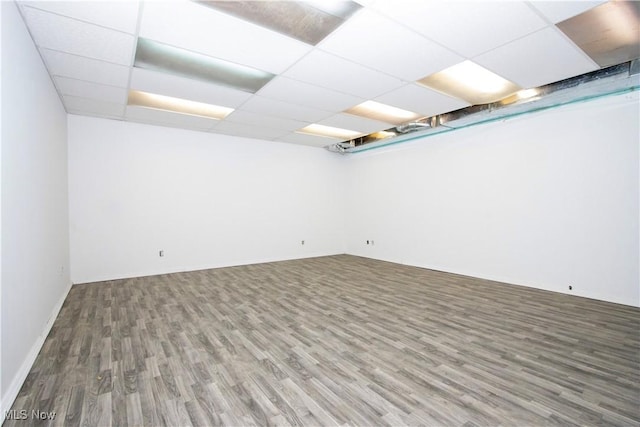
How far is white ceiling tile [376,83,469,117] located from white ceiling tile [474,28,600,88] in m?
0.78

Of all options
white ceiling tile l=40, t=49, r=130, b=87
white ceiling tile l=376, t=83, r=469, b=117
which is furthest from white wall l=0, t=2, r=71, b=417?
white ceiling tile l=376, t=83, r=469, b=117

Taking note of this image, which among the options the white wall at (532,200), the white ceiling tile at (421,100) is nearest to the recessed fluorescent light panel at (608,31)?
the white wall at (532,200)

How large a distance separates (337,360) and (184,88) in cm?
352

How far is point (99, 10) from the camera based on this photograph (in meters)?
2.13

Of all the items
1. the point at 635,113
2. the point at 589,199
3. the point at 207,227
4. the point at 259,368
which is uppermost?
the point at 635,113

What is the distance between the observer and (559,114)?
164 inches

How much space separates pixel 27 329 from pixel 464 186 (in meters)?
5.98

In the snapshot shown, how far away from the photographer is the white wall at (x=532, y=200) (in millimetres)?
3691

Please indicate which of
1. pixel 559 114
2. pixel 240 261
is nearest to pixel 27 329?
pixel 240 261

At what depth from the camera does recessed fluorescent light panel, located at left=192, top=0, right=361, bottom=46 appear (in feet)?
6.92

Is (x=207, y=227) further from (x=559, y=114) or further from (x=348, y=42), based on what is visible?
(x=559, y=114)

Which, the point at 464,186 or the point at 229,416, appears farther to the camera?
the point at 464,186

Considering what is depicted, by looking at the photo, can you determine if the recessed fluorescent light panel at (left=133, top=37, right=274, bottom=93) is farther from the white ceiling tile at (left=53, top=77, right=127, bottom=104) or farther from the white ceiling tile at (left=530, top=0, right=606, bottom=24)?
the white ceiling tile at (left=530, top=0, right=606, bottom=24)

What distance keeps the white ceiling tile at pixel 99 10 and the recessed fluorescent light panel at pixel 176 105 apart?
184cm
